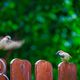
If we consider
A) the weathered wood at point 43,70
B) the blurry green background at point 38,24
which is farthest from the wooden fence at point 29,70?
the blurry green background at point 38,24

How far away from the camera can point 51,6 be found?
22.4ft

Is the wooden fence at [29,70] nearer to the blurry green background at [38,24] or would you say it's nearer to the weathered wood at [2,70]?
the weathered wood at [2,70]

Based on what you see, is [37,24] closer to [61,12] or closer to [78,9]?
[61,12]

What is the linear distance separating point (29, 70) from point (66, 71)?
0.89ft

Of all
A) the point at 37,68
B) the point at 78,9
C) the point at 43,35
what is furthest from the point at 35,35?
the point at 37,68

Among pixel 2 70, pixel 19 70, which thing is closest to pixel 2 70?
pixel 2 70

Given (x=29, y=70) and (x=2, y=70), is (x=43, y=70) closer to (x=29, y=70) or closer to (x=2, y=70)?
(x=29, y=70)

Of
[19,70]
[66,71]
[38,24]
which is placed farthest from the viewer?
[38,24]

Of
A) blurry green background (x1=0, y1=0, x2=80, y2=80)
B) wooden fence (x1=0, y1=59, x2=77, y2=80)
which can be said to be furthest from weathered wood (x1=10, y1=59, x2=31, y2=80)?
blurry green background (x1=0, y1=0, x2=80, y2=80)

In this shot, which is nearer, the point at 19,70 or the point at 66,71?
the point at 19,70

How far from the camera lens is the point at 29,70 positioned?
3.86m

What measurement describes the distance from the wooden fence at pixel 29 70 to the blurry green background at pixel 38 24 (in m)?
2.38

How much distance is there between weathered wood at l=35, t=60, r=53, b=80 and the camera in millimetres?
3852

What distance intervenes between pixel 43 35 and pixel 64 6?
41cm
